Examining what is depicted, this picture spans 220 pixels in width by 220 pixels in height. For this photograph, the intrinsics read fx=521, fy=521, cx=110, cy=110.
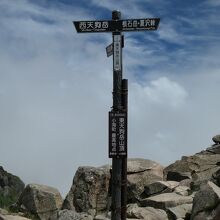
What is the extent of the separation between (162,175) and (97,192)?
6.16 m

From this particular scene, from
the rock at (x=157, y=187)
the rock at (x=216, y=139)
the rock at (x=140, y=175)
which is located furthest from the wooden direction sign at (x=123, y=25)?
the rock at (x=216, y=139)

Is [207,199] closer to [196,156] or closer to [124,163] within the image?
[124,163]

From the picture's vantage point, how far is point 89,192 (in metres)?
25.5

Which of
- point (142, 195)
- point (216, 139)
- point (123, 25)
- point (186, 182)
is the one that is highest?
point (123, 25)

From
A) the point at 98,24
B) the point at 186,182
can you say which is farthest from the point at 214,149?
the point at 98,24

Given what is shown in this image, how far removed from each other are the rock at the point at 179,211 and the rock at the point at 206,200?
54.1 inches

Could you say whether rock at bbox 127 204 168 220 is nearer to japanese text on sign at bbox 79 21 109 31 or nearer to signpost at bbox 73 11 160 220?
signpost at bbox 73 11 160 220

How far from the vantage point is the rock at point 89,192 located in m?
25.4

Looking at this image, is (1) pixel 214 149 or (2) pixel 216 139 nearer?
(1) pixel 214 149

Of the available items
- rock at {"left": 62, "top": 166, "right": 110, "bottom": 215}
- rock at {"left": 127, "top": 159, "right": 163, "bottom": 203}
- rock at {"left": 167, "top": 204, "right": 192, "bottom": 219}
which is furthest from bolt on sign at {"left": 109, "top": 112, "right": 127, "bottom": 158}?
rock at {"left": 127, "top": 159, "right": 163, "bottom": 203}

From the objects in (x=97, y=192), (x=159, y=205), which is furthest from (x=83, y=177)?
(x=159, y=205)

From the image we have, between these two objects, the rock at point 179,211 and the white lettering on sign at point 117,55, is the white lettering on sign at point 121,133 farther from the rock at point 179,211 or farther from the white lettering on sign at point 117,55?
the rock at point 179,211

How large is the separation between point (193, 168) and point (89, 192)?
8.46 meters

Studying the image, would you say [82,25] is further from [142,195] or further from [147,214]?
[142,195]
